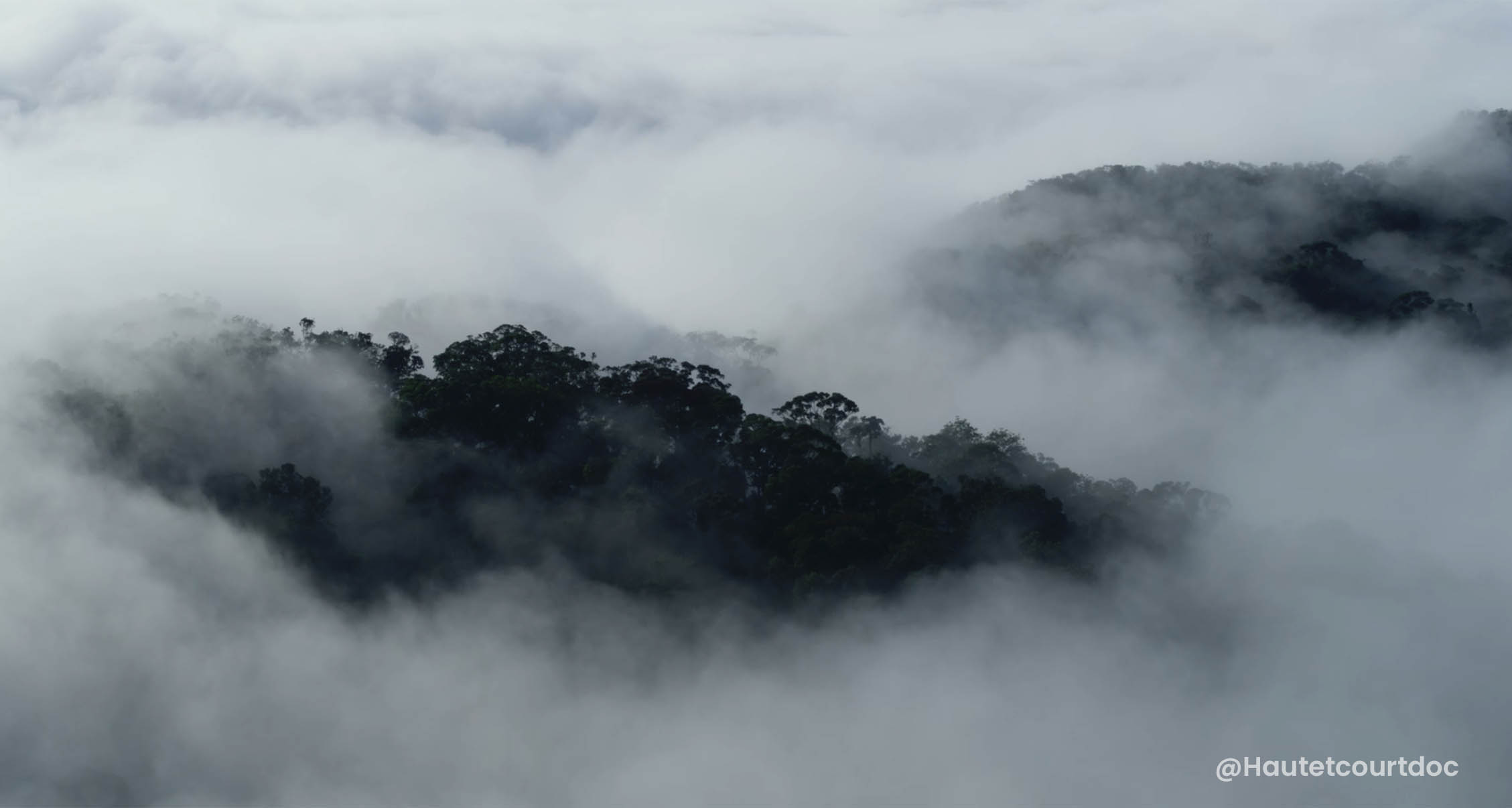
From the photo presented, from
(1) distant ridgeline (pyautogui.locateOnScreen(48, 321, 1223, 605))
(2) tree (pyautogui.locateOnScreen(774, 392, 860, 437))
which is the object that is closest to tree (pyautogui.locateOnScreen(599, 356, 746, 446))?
(1) distant ridgeline (pyautogui.locateOnScreen(48, 321, 1223, 605))

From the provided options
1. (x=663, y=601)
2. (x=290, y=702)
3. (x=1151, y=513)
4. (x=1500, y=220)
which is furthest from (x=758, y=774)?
(x=1500, y=220)

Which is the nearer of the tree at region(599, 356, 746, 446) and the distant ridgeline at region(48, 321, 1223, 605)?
the distant ridgeline at region(48, 321, 1223, 605)

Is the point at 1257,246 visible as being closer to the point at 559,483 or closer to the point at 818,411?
the point at 818,411

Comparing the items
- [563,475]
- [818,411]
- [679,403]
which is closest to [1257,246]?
[818,411]

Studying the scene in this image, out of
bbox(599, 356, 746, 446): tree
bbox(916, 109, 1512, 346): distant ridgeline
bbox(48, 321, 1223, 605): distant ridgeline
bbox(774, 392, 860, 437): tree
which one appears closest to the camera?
bbox(48, 321, 1223, 605): distant ridgeline

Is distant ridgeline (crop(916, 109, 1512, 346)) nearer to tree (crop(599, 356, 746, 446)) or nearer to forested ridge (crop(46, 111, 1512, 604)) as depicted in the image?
forested ridge (crop(46, 111, 1512, 604))

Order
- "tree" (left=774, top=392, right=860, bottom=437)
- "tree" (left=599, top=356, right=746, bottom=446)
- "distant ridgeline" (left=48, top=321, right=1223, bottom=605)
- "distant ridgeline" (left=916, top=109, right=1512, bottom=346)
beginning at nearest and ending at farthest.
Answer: "distant ridgeline" (left=48, top=321, right=1223, bottom=605), "tree" (left=599, top=356, right=746, bottom=446), "tree" (left=774, top=392, right=860, bottom=437), "distant ridgeline" (left=916, top=109, right=1512, bottom=346)

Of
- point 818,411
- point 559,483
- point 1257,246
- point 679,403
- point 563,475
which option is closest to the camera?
point 559,483

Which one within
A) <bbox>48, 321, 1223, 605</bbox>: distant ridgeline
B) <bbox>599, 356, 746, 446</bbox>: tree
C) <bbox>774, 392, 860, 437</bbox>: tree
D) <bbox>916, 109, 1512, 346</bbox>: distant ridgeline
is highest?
<bbox>916, 109, 1512, 346</bbox>: distant ridgeline

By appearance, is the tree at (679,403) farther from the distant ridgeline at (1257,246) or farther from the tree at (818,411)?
the distant ridgeline at (1257,246)
